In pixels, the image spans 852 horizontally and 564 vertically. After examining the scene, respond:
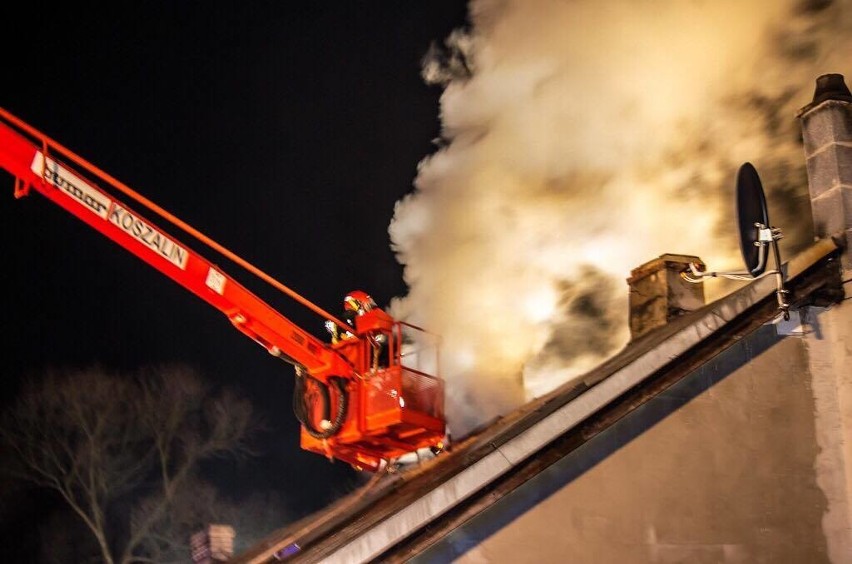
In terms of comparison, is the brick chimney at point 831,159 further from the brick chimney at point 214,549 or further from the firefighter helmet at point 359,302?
the brick chimney at point 214,549

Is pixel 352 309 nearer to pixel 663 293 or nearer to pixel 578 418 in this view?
A: pixel 663 293

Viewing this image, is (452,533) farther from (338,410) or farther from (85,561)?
(85,561)

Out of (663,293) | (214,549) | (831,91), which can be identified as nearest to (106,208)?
(663,293)

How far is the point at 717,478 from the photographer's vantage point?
6168mm

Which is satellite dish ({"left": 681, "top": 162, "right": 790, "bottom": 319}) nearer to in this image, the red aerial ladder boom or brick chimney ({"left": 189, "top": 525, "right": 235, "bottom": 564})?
the red aerial ladder boom

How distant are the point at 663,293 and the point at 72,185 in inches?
254

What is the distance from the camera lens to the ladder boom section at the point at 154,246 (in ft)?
25.4

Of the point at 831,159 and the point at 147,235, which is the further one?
the point at 147,235

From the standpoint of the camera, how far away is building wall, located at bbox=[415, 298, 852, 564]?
5.71m

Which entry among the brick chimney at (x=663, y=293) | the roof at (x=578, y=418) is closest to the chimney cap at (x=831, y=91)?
the roof at (x=578, y=418)

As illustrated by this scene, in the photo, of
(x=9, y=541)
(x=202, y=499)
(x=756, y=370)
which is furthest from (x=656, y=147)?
(x=9, y=541)

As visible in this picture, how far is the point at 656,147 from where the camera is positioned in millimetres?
16281

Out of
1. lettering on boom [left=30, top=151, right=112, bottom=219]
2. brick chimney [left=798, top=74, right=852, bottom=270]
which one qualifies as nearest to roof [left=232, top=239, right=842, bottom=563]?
brick chimney [left=798, top=74, right=852, bottom=270]

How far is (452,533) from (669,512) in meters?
1.63
